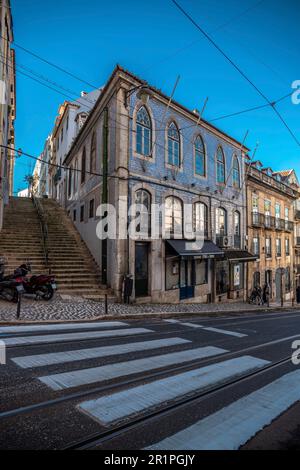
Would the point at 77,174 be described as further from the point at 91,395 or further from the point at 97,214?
the point at 91,395

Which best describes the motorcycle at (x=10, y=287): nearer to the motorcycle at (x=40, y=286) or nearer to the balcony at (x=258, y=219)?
the motorcycle at (x=40, y=286)

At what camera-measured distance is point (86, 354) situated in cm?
518

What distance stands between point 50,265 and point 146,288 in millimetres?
4519

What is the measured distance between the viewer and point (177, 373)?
462 cm

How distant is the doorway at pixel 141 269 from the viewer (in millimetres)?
13617

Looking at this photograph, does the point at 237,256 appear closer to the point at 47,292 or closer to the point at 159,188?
the point at 159,188

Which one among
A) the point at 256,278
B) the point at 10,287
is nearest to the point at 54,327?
the point at 10,287

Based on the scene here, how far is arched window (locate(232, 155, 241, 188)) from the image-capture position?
2128cm

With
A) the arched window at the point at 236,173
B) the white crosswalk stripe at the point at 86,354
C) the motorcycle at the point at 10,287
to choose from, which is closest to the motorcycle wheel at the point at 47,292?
the motorcycle at the point at 10,287

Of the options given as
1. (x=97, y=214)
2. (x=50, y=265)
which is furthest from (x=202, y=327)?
(x=97, y=214)

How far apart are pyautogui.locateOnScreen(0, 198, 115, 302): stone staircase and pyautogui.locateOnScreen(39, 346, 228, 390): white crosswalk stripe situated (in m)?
7.07

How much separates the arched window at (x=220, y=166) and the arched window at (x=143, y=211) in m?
7.18

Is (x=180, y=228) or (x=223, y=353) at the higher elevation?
(x=180, y=228)

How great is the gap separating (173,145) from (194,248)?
5738 mm
